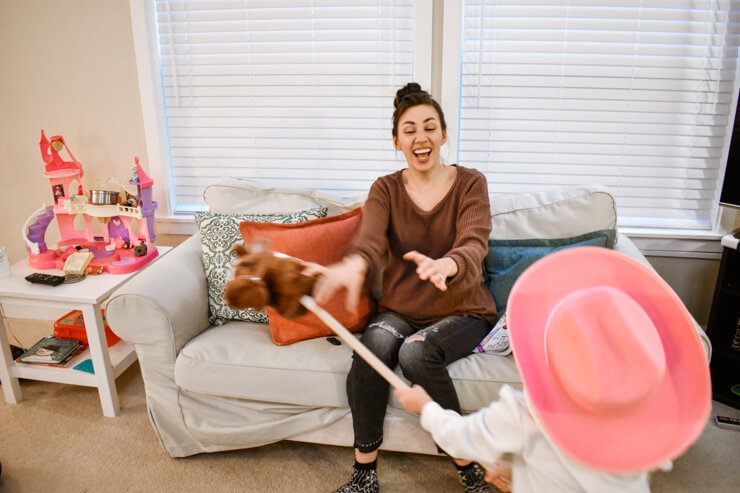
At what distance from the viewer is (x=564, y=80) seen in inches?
86.0

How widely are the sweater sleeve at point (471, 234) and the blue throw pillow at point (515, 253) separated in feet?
0.80

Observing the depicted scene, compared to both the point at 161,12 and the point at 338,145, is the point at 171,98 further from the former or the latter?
the point at 338,145

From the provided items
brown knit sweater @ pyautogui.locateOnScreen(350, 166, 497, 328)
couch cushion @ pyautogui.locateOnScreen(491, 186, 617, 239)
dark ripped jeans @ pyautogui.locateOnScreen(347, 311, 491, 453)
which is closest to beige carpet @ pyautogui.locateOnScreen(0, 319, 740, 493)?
dark ripped jeans @ pyautogui.locateOnScreen(347, 311, 491, 453)

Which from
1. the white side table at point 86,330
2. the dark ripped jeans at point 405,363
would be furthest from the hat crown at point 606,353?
the white side table at point 86,330

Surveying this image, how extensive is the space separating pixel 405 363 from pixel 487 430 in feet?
2.10

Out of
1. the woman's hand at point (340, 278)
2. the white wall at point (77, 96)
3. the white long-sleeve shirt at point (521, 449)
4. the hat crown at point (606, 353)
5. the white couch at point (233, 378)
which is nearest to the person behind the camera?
the hat crown at point (606, 353)

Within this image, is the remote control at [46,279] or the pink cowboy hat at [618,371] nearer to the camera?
the pink cowboy hat at [618,371]

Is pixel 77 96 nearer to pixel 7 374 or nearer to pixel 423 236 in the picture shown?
pixel 7 374

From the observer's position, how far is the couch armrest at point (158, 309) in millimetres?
1690

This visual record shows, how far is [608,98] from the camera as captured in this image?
7.16 ft

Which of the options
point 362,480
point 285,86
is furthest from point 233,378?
point 285,86

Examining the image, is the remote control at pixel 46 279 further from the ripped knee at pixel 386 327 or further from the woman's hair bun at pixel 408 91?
the woman's hair bun at pixel 408 91

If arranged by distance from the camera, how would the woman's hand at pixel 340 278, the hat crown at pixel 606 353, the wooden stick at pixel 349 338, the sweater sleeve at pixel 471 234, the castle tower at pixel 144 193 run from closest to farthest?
the hat crown at pixel 606 353, the wooden stick at pixel 349 338, the woman's hand at pixel 340 278, the sweater sleeve at pixel 471 234, the castle tower at pixel 144 193

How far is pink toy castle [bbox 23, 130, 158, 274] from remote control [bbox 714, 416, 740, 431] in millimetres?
2395
